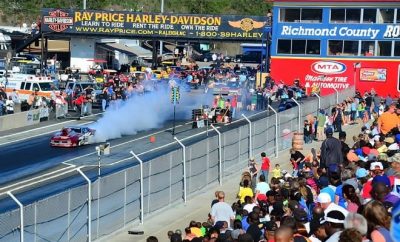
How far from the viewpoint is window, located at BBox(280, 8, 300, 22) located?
59062mm

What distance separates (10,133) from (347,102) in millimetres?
15728

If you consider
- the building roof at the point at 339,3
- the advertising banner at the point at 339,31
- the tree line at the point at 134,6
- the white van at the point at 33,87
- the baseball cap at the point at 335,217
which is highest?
the tree line at the point at 134,6

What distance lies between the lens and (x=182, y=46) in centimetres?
9956

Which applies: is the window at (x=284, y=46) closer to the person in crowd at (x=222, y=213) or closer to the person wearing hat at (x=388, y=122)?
the person wearing hat at (x=388, y=122)

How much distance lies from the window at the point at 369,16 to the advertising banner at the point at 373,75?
A: 9.93 ft

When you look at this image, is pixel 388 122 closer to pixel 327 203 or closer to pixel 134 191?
pixel 134 191

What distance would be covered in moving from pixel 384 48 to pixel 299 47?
535 cm

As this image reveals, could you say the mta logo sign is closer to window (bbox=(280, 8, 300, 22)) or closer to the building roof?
window (bbox=(280, 8, 300, 22))

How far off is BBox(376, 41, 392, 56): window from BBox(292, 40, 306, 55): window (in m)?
4.66

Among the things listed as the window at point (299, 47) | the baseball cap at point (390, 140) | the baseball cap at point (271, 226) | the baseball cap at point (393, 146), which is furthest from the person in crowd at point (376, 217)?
the window at point (299, 47)

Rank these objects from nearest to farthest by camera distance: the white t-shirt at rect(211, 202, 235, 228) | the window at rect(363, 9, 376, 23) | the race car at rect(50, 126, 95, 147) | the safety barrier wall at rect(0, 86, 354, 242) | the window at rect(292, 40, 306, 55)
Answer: the white t-shirt at rect(211, 202, 235, 228)
the safety barrier wall at rect(0, 86, 354, 242)
the race car at rect(50, 126, 95, 147)
the window at rect(363, 9, 376, 23)
the window at rect(292, 40, 306, 55)

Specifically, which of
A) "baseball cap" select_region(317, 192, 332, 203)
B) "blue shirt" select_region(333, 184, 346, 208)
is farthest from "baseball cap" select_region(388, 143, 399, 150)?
"baseball cap" select_region(317, 192, 332, 203)

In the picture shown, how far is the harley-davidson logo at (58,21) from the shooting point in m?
70.7

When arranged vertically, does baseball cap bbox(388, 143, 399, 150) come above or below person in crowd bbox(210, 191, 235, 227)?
above
